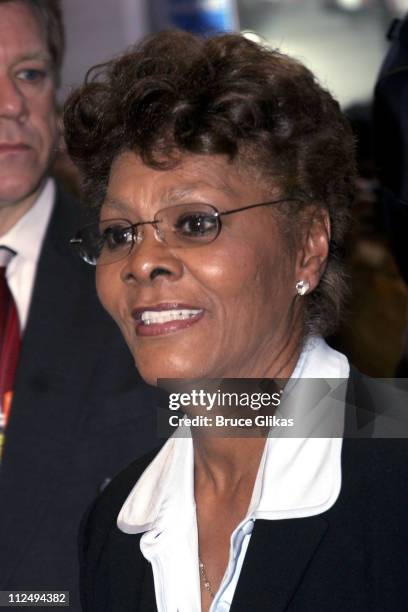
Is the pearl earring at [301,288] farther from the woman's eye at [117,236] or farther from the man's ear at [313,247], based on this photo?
the woman's eye at [117,236]

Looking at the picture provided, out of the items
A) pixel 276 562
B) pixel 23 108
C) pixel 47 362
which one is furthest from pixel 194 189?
pixel 23 108

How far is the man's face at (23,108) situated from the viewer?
245 cm

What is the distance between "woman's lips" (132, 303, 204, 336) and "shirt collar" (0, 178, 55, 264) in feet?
2.65

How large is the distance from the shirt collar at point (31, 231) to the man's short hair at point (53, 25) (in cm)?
34

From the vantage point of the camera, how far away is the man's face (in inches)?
96.3

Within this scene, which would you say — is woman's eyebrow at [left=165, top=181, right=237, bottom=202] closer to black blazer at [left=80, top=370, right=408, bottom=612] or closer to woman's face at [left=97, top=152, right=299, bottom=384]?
woman's face at [left=97, top=152, right=299, bottom=384]

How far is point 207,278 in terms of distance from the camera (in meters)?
1.68

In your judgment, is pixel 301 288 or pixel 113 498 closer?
pixel 301 288

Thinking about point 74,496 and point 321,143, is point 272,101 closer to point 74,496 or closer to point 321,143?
point 321,143

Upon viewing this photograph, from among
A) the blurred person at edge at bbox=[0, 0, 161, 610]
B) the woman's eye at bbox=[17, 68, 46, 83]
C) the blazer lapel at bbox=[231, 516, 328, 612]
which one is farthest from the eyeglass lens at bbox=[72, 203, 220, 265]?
the woman's eye at bbox=[17, 68, 46, 83]

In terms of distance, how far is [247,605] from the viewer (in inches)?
62.4

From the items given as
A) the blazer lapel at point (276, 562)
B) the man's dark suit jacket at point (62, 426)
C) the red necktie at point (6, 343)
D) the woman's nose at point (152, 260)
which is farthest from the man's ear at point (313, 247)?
the red necktie at point (6, 343)

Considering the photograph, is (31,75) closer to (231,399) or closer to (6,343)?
(6,343)

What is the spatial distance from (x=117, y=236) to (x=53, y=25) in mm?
1051
